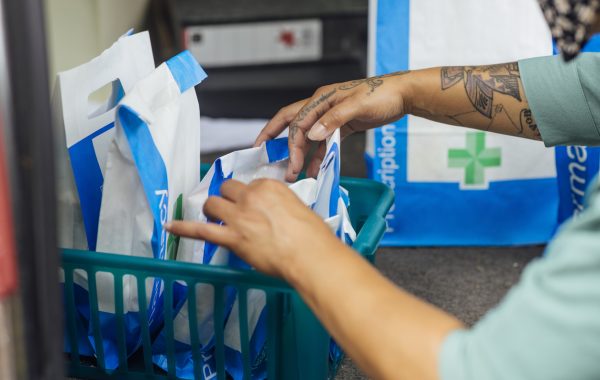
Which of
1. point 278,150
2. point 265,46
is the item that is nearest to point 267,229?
point 278,150

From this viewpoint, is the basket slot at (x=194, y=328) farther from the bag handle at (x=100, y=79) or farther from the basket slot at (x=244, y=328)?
the bag handle at (x=100, y=79)

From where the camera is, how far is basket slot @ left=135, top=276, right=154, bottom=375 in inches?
23.9

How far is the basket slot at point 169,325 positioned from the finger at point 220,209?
0.08 meters

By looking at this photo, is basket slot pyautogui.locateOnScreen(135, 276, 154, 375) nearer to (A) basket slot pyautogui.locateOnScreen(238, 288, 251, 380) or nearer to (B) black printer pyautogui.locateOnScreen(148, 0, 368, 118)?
(A) basket slot pyautogui.locateOnScreen(238, 288, 251, 380)

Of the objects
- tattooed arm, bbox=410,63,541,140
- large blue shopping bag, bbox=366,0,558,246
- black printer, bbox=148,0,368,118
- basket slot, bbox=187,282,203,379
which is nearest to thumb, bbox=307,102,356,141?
tattooed arm, bbox=410,63,541,140

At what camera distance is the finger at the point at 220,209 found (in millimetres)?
535

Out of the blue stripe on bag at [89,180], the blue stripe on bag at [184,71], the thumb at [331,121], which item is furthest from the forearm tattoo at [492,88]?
the blue stripe on bag at [89,180]

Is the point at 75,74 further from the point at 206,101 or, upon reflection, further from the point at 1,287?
the point at 206,101

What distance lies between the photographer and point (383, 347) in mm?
438

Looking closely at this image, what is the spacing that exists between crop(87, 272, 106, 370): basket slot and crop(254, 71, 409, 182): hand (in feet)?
0.72

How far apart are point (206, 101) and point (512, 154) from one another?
77cm

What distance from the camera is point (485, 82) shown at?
808mm

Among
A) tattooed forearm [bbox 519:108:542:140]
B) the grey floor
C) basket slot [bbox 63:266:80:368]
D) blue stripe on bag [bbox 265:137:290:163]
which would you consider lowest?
the grey floor

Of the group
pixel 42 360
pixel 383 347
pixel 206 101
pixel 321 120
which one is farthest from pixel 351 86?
pixel 206 101
